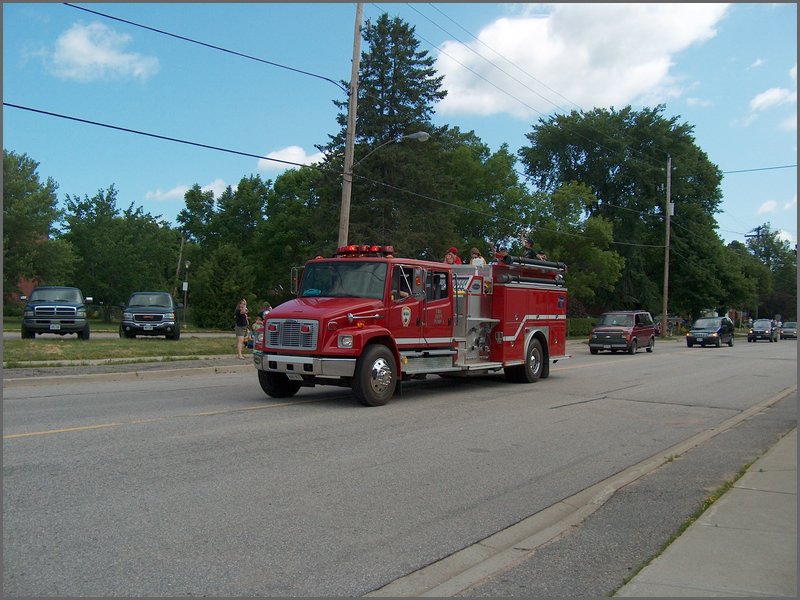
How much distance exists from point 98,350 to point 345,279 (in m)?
9.56

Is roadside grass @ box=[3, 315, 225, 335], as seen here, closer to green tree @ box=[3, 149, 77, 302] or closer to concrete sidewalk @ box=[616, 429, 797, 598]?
green tree @ box=[3, 149, 77, 302]

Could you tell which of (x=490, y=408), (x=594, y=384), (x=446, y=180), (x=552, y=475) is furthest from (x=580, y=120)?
(x=552, y=475)

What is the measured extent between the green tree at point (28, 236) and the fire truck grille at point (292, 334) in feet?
147

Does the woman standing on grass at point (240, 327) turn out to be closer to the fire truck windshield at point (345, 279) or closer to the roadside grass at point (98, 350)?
the roadside grass at point (98, 350)

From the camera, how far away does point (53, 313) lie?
23.1 m

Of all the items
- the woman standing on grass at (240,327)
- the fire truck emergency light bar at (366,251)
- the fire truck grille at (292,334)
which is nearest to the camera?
the fire truck grille at (292,334)

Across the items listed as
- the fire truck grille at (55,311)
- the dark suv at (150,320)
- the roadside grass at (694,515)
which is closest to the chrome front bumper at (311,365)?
the roadside grass at (694,515)

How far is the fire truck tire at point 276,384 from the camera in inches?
500

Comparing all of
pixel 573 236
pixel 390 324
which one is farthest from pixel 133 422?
pixel 573 236

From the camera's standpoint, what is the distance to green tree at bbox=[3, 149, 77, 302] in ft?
165

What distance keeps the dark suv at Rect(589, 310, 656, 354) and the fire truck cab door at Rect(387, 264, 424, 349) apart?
18922 millimetres

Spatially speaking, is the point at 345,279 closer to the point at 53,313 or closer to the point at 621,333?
the point at 53,313

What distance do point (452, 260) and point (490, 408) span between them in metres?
4.18

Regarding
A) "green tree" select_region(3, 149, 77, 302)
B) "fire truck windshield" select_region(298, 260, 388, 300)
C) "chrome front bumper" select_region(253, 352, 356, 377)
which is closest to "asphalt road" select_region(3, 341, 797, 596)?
"chrome front bumper" select_region(253, 352, 356, 377)
